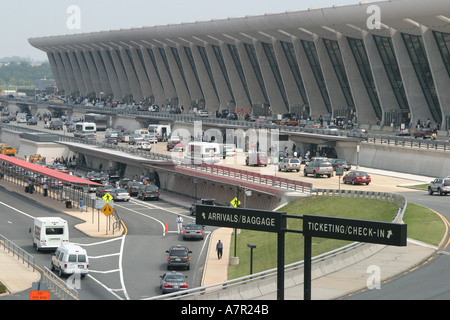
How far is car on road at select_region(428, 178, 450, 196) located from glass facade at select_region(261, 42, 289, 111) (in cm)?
6026

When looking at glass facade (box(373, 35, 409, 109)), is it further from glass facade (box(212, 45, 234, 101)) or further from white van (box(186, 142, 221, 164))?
glass facade (box(212, 45, 234, 101))

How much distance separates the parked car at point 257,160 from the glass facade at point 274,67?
1535 inches

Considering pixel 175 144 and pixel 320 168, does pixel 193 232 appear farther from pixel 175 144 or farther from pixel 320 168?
pixel 175 144

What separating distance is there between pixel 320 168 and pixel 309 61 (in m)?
40.2

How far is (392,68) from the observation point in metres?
96.2

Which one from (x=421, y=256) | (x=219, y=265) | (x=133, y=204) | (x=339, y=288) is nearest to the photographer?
(x=339, y=288)

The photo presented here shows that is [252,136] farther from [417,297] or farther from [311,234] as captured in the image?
[311,234]

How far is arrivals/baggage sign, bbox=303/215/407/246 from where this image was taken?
71.5 feet

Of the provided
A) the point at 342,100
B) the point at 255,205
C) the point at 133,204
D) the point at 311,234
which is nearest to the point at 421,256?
the point at 311,234

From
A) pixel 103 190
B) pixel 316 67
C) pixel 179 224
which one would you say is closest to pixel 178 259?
pixel 179 224

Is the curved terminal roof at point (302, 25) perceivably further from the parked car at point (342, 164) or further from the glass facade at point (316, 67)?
the parked car at point (342, 164)

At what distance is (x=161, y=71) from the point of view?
156250 mm

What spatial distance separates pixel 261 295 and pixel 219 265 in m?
16.1

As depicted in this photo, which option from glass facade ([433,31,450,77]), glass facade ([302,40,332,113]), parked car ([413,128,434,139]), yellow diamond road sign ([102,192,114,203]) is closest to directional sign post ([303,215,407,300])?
yellow diamond road sign ([102,192,114,203])
